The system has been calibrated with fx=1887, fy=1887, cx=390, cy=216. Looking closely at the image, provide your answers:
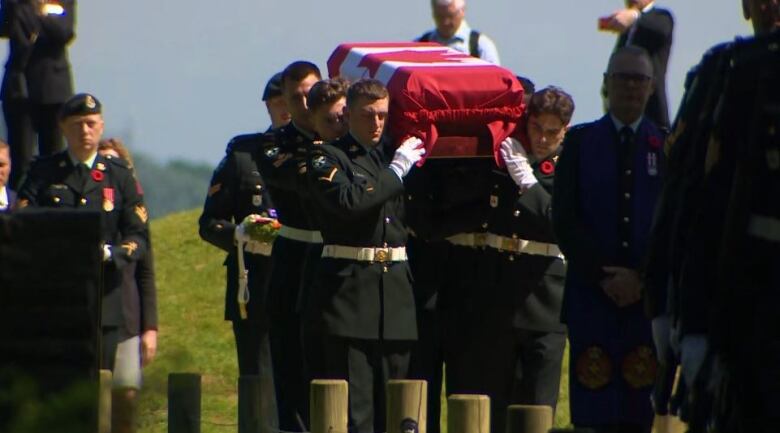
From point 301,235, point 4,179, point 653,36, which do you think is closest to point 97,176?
point 4,179

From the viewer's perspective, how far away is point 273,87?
31.8ft

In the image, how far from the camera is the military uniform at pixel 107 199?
329 inches

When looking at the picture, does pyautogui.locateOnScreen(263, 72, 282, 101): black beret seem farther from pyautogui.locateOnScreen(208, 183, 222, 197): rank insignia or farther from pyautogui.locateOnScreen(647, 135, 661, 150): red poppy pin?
pyautogui.locateOnScreen(647, 135, 661, 150): red poppy pin

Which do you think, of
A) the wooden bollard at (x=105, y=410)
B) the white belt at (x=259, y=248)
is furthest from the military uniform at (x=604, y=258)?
the wooden bollard at (x=105, y=410)

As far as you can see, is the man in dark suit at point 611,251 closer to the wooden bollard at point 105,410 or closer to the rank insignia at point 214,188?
the rank insignia at point 214,188

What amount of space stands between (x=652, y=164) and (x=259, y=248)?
3.02 m

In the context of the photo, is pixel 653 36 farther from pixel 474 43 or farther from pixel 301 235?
pixel 301 235

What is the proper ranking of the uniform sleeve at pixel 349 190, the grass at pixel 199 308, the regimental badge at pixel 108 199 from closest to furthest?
the uniform sleeve at pixel 349 190
the regimental badge at pixel 108 199
the grass at pixel 199 308

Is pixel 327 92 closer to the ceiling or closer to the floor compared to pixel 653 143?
closer to the ceiling

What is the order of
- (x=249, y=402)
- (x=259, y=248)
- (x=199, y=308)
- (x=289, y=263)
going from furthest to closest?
(x=199, y=308) → (x=259, y=248) → (x=289, y=263) → (x=249, y=402)

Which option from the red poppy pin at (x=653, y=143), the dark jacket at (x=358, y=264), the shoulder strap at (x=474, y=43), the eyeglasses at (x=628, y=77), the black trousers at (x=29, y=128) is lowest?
the dark jacket at (x=358, y=264)

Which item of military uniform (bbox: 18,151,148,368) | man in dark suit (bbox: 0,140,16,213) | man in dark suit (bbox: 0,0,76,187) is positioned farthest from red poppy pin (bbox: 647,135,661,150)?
man in dark suit (bbox: 0,0,76,187)

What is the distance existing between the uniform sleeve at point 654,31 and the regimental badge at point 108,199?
3.79m

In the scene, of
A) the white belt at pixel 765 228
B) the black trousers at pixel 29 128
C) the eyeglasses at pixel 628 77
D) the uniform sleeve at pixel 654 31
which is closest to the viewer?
the white belt at pixel 765 228
